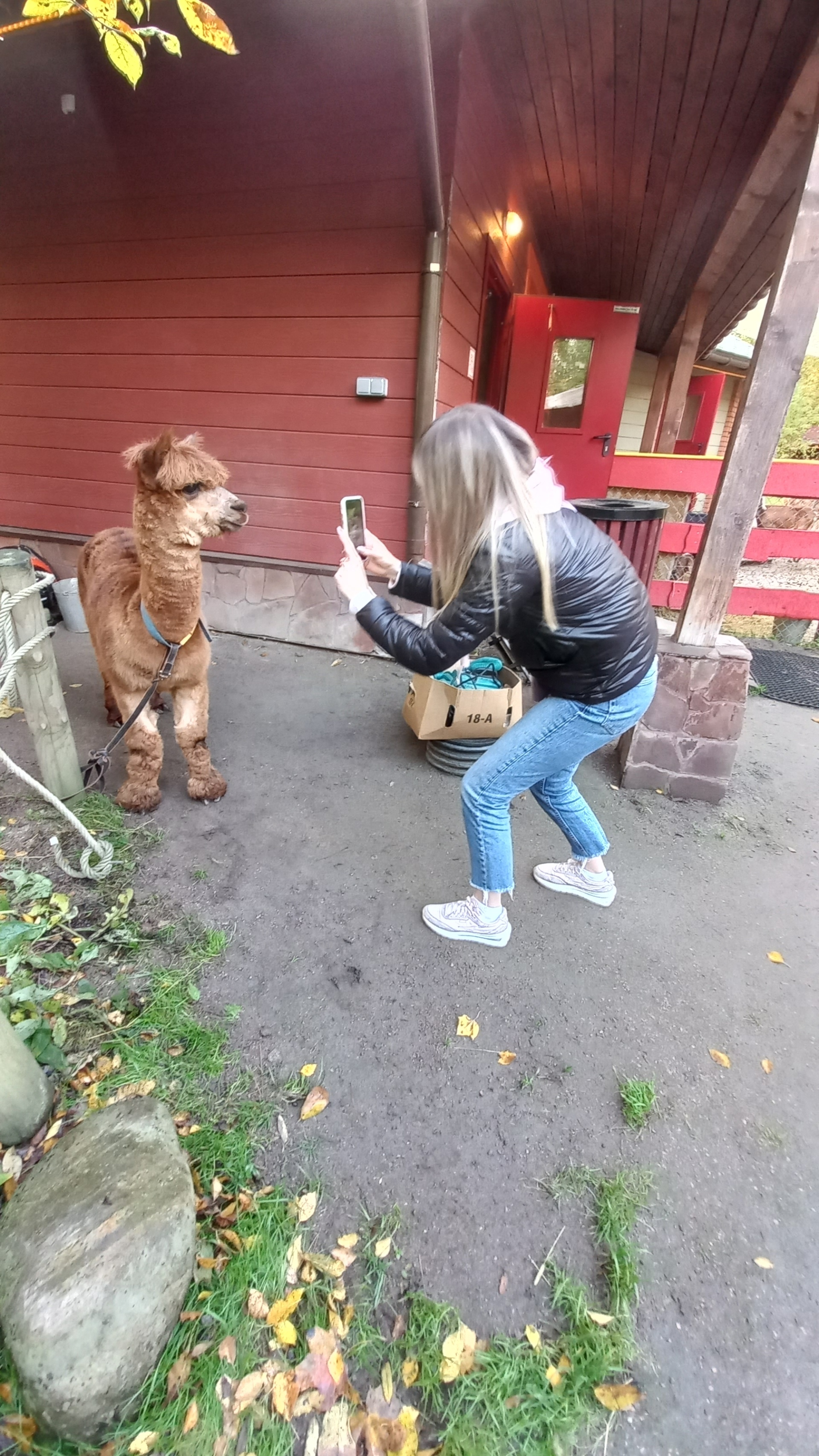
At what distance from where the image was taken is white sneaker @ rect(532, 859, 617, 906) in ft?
8.35

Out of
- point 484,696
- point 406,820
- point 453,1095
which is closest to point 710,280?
point 484,696

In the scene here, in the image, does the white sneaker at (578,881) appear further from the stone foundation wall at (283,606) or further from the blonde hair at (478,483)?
the stone foundation wall at (283,606)

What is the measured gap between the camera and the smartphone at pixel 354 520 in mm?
2160

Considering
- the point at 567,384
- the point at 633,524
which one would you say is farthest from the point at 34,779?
the point at 567,384

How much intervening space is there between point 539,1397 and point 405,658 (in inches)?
64.5

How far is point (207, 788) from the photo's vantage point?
3027mm

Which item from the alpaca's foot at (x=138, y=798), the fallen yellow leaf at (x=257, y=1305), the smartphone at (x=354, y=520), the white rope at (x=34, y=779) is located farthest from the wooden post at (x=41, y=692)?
the fallen yellow leaf at (x=257, y=1305)

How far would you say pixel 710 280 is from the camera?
6.79 metres

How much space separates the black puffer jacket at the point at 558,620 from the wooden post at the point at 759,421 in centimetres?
141

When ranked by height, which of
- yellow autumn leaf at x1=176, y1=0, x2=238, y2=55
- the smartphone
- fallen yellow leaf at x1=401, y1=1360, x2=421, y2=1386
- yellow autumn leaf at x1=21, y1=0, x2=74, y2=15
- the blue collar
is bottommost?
fallen yellow leaf at x1=401, y1=1360, x2=421, y2=1386

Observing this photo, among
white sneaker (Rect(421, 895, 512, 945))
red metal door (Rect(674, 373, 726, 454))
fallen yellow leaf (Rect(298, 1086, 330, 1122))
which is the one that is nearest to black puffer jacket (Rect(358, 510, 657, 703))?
white sneaker (Rect(421, 895, 512, 945))

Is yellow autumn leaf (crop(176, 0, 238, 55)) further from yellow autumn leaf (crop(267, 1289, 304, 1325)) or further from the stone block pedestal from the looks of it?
yellow autumn leaf (crop(267, 1289, 304, 1325))

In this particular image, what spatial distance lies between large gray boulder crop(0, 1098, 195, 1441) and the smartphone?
1823 mm

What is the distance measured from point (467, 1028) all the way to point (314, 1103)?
0.53 meters
